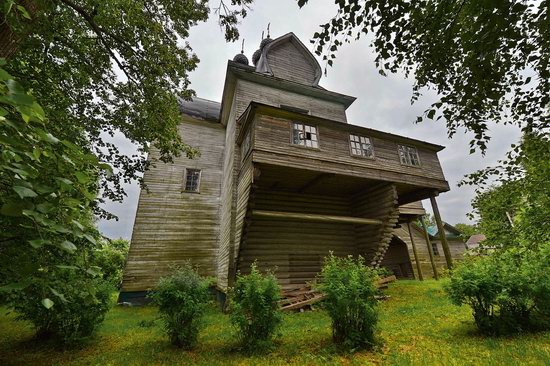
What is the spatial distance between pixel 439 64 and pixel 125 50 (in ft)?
24.6

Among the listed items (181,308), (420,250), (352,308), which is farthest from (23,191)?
(420,250)

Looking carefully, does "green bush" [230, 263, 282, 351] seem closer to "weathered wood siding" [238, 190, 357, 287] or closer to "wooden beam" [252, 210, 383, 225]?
"wooden beam" [252, 210, 383, 225]

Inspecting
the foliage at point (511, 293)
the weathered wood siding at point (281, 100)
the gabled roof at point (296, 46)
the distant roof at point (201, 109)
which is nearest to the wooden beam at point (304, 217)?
the foliage at point (511, 293)

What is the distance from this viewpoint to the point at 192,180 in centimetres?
1567

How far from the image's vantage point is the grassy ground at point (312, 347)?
4.56m

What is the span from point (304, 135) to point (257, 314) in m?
6.96

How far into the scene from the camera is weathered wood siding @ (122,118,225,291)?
504 inches

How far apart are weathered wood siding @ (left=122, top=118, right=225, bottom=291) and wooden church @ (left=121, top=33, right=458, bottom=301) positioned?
0.18 ft

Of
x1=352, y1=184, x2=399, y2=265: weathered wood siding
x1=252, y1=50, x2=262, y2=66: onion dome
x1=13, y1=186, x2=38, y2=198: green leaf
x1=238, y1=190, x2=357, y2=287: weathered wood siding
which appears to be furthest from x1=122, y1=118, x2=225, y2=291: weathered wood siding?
x1=13, y1=186, x2=38, y2=198: green leaf

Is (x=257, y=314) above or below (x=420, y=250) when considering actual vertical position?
below

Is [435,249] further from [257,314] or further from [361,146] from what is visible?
[257,314]

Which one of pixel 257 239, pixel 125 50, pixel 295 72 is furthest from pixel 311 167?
pixel 295 72

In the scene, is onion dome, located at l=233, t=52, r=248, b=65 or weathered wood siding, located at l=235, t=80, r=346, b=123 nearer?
weathered wood siding, located at l=235, t=80, r=346, b=123

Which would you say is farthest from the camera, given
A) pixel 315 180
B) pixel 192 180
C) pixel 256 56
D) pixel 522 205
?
pixel 256 56
